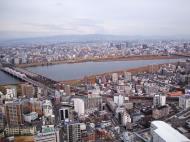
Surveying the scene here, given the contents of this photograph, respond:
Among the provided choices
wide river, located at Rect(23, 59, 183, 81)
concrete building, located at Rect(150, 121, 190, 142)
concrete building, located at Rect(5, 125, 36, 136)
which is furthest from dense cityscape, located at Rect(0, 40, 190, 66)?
concrete building, located at Rect(150, 121, 190, 142)

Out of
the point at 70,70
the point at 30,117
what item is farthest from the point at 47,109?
the point at 70,70

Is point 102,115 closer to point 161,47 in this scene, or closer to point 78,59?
point 78,59

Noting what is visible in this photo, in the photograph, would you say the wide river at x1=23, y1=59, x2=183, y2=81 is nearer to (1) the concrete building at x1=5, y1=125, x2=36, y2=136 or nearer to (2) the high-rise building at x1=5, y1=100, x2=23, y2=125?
(2) the high-rise building at x1=5, y1=100, x2=23, y2=125

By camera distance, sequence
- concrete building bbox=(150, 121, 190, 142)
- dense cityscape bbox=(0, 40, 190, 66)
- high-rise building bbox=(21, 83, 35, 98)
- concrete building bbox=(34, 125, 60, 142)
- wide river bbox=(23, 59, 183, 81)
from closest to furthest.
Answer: concrete building bbox=(150, 121, 190, 142), concrete building bbox=(34, 125, 60, 142), high-rise building bbox=(21, 83, 35, 98), wide river bbox=(23, 59, 183, 81), dense cityscape bbox=(0, 40, 190, 66)

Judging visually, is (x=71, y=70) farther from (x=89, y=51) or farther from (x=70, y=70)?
(x=89, y=51)

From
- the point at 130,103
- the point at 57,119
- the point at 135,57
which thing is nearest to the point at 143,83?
the point at 130,103

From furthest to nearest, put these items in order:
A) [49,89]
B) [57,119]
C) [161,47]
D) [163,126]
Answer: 1. [161,47]
2. [49,89]
3. [57,119]
4. [163,126]

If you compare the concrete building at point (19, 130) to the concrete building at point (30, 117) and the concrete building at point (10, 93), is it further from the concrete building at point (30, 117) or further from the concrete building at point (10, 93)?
the concrete building at point (10, 93)

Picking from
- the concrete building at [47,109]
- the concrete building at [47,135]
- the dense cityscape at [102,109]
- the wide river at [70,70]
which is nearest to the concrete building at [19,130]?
the dense cityscape at [102,109]
